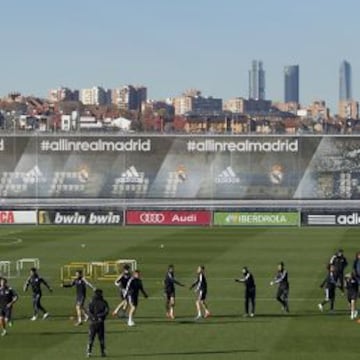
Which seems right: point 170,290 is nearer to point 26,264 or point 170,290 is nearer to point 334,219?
point 26,264

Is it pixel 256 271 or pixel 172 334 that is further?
pixel 256 271

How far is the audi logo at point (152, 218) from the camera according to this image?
79438 millimetres

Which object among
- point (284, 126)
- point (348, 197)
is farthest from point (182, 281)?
point (284, 126)

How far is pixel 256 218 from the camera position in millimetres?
79812

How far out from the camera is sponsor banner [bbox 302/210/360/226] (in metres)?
77.8

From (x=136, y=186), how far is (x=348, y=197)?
15.3m

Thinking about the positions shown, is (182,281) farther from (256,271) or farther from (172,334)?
(172,334)

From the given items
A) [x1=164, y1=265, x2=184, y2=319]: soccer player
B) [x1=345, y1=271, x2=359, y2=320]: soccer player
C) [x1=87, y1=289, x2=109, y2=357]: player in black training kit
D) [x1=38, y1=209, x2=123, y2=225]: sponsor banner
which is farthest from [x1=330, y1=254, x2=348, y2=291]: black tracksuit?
[x1=38, y1=209, x2=123, y2=225]: sponsor banner

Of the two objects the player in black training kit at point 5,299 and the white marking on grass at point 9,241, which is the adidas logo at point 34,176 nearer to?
the white marking on grass at point 9,241

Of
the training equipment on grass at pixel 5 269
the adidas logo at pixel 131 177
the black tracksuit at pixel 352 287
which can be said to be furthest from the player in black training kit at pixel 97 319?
the adidas logo at pixel 131 177

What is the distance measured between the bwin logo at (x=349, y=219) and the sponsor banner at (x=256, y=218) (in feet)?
8.78

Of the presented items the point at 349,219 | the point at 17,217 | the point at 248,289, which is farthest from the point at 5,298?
the point at 17,217

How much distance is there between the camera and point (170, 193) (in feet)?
287

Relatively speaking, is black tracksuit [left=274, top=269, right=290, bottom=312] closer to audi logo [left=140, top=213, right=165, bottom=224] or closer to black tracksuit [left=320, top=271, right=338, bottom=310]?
black tracksuit [left=320, top=271, right=338, bottom=310]
